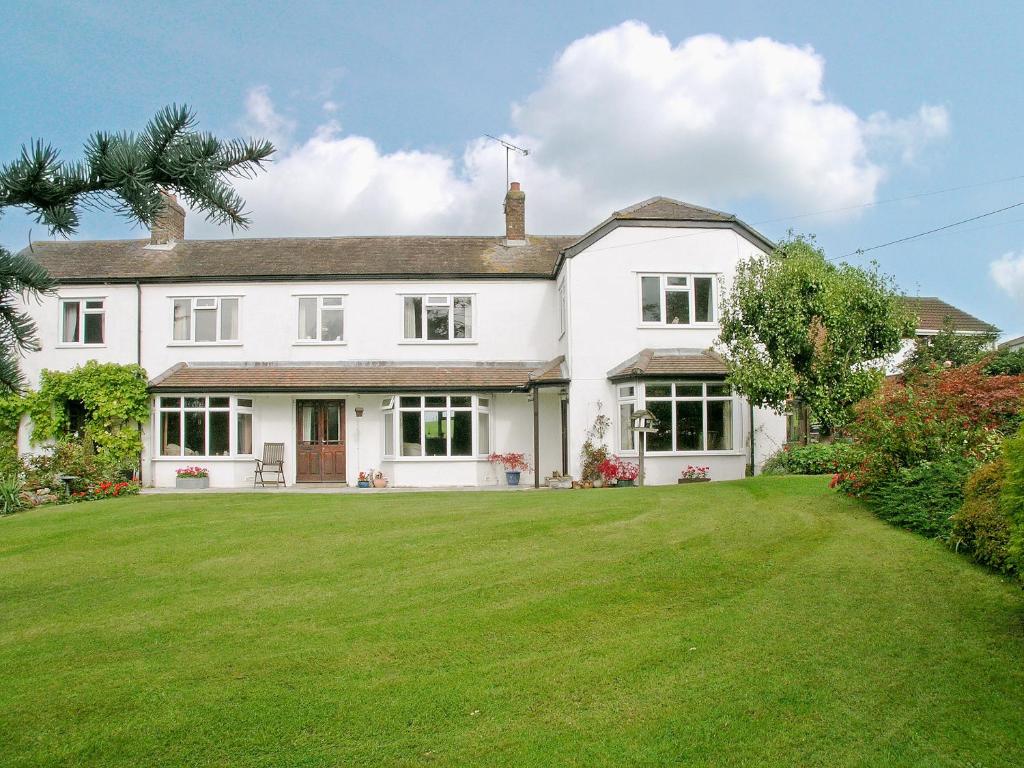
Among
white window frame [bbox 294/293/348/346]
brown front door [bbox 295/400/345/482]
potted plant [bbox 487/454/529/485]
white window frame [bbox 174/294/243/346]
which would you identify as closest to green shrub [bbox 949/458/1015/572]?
potted plant [bbox 487/454/529/485]

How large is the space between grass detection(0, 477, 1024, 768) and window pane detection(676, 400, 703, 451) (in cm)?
886

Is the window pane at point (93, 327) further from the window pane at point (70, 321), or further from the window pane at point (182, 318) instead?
the window pane at point (182, 318)

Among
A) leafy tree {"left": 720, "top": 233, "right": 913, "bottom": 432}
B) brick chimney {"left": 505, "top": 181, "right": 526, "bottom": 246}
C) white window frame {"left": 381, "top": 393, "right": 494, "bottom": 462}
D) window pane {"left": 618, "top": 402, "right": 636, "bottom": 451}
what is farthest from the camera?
brick chimney {"left": 505, "top": 181, "right": 526, "bottom": 246}

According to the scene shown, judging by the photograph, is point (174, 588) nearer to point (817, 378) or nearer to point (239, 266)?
point (817, 378)

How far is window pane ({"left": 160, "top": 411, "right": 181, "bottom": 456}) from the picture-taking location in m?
21.8

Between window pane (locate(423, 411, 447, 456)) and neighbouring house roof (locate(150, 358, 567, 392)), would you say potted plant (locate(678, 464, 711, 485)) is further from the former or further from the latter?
window pane (locate(423, 411, 447, 456))

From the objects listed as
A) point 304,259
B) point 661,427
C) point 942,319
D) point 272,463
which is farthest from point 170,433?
point 942,319

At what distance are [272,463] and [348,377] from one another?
3209 mm

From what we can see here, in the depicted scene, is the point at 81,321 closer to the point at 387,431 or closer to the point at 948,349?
the point at 387,431

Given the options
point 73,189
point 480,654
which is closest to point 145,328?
point 480,654

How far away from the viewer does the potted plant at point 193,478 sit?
21.2 meters

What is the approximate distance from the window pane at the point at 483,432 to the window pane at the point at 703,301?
21.1 feet

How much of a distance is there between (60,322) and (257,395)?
20.7 feet

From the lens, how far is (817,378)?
52.9 ft
